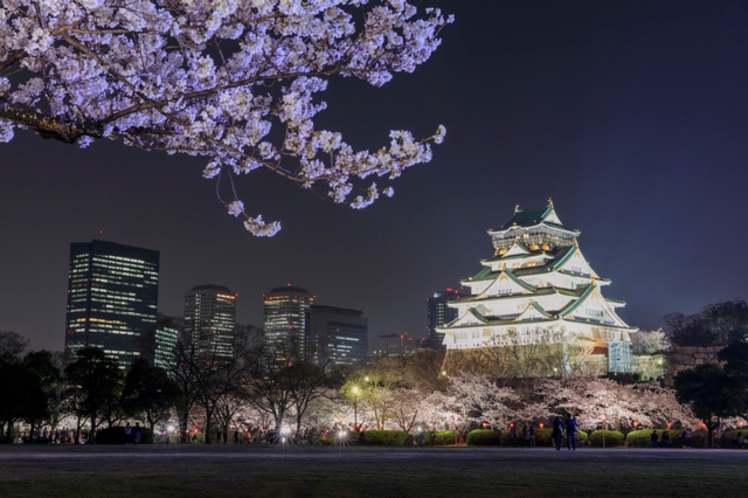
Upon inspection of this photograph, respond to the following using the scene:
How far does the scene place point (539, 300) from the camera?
8881 cm

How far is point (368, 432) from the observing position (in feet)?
161

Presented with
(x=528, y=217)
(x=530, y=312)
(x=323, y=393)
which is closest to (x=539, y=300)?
(x=530, y=312)

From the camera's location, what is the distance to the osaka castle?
271ft

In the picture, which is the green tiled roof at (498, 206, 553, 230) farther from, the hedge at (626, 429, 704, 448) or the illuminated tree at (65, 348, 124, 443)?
the illuminated tree at (65, 348, 124, 443)

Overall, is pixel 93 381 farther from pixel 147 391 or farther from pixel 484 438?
pixel 484 438

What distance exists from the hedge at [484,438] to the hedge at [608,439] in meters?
6.01

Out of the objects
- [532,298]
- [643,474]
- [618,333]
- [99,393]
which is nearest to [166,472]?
[643,474]

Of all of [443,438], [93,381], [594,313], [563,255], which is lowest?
[443,438]

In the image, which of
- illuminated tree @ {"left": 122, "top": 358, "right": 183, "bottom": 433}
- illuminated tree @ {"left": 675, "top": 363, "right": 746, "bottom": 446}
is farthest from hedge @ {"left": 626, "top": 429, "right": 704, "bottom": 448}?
illuminated tree @ {"left": 122, "top": 358, "right": 183, "bottom": 433}

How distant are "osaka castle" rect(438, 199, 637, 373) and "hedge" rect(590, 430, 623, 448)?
25.0m

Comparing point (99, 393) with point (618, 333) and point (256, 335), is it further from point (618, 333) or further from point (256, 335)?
point (618, 333)

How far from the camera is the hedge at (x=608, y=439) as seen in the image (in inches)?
2009

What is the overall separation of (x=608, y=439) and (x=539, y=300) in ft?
126

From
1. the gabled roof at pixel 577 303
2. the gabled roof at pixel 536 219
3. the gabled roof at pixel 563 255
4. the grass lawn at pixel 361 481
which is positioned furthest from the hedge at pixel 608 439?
the gabled roof at pixel 536 219
